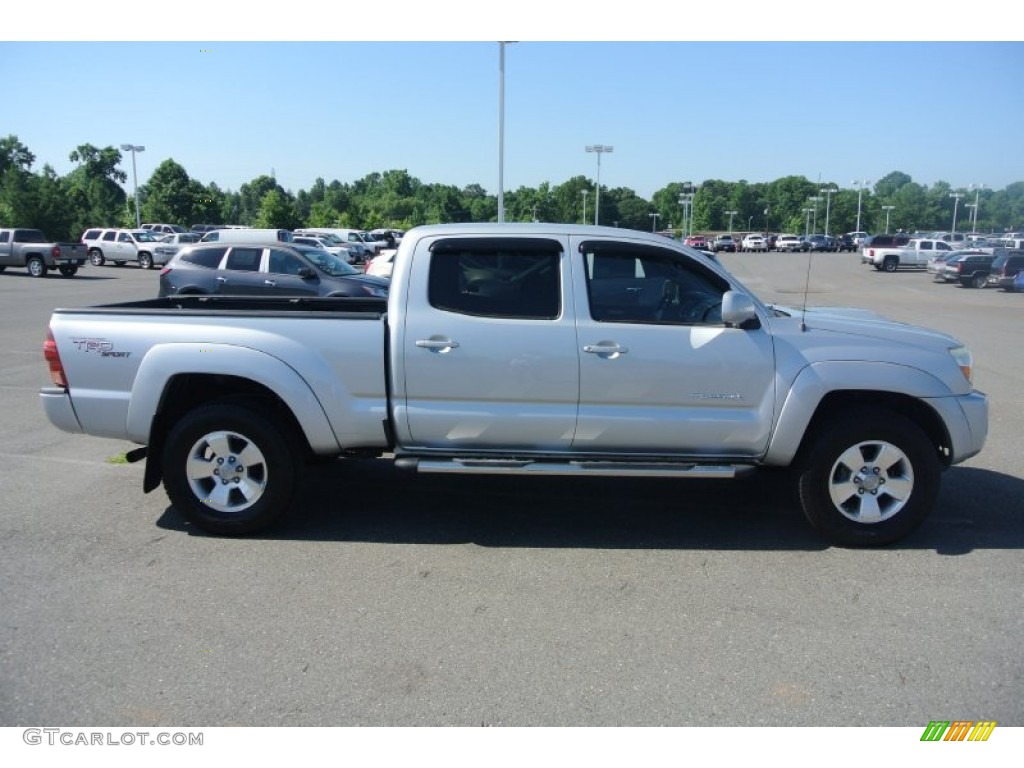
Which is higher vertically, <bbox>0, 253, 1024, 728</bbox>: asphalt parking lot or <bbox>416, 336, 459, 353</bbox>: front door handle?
<bbox>416, 336, 459, 353</bbox>: front door handle

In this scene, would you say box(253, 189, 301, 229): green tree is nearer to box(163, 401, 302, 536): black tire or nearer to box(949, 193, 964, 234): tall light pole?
box(163, 401, 302, 536): black tire

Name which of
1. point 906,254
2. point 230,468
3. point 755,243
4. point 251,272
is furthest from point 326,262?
point 755,243

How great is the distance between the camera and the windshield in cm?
1620

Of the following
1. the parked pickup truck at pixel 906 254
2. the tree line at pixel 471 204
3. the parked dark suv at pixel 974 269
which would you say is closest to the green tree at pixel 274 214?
the tree line at pixel 471 204

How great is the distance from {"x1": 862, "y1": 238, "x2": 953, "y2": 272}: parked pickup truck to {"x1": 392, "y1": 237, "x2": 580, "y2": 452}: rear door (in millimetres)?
46210

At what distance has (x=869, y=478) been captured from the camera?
5.01 metres

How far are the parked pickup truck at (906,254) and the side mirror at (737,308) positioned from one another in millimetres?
45814

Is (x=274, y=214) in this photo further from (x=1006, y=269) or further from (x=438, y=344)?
(x=438, y=344)

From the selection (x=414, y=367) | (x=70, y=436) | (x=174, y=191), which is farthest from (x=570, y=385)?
(x=174, y=191)

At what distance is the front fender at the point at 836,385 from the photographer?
4906mm

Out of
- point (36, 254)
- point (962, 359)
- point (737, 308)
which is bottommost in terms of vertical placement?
point (36, 254)

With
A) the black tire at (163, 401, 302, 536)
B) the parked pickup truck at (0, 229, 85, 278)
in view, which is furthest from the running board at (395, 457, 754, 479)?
the parked pickup truck at (0, 229, 85, 278)

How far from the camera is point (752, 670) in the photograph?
11.9 ft

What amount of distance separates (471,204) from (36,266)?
134 feet
